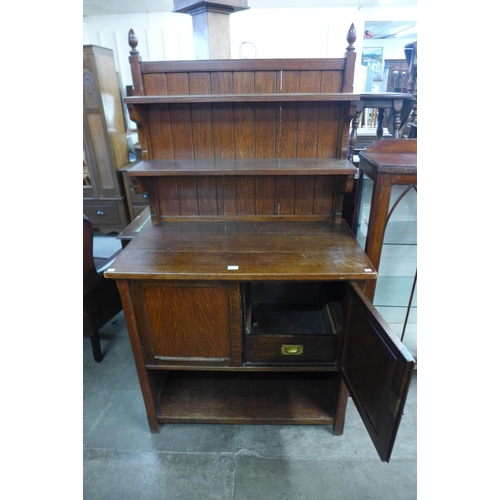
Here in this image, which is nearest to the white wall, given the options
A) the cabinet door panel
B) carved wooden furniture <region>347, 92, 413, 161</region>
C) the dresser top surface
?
carved wooden furniture <region>347, 92, 413, 161</region>

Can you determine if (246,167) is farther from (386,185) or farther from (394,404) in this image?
(394,404)

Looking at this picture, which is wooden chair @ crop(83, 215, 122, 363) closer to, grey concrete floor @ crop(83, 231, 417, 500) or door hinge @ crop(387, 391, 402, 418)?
grey concrete floor @ crop(83, 231, 417, 500)

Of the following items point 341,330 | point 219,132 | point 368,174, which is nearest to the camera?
point 341,330

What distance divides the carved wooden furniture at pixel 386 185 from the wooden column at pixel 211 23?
2.74 ft

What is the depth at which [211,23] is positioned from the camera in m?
1.52

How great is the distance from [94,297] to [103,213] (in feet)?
5.96

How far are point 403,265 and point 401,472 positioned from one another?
90 centimetres

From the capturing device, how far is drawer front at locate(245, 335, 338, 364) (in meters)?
1.38

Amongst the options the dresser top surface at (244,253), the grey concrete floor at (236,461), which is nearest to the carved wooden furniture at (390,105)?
the dresser top surface at (244,253)

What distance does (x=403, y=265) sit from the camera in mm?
1634

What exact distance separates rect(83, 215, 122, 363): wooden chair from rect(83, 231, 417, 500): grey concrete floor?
385 millimetres

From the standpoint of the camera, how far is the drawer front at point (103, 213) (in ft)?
11.4
